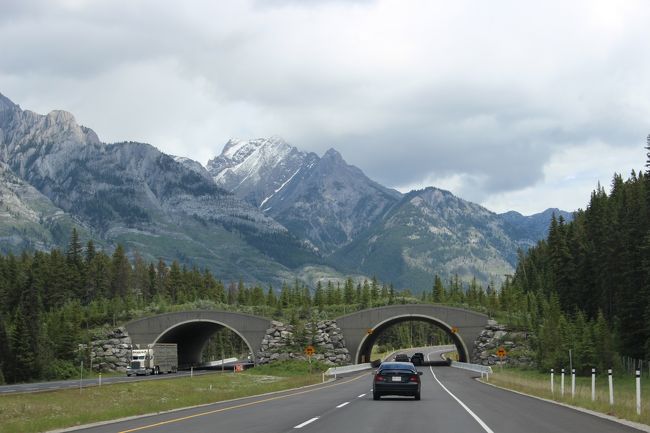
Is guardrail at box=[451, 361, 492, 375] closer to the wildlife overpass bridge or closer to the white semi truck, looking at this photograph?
the wildlife overpass bridge

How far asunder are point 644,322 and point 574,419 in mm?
53702

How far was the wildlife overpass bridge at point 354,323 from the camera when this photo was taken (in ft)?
322

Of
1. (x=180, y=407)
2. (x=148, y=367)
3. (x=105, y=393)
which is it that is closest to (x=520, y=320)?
(x=148, y=367)

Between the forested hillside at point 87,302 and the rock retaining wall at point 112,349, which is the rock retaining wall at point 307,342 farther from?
the rock retaining wall at point 112,349

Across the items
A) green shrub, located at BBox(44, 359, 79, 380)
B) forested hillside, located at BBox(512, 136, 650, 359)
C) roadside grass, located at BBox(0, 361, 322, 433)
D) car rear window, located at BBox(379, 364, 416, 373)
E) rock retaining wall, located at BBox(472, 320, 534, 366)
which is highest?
forested hillside, located at BBox(512, 136, 650, 359)

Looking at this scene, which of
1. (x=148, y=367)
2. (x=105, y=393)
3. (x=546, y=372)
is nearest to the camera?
(x=105, y=393)

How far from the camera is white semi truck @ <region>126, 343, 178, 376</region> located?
85.1 meters

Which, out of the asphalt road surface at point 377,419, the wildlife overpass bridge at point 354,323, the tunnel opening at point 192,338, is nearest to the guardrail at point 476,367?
the wildlife overpass bridge at point 354,323

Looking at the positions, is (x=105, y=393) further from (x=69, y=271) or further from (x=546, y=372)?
(x=69, y=271)

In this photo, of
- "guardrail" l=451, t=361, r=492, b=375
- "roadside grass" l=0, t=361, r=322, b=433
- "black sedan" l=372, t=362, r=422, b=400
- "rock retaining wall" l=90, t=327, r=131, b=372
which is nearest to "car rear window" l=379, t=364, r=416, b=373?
"black sedan" l=372, t=362, r=422, b=400

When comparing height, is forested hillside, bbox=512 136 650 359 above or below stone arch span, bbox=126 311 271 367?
above

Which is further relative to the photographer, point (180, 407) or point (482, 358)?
point (482, 358)

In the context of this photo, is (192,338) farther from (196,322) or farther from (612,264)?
(612,264)

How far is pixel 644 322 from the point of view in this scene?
232 feet
